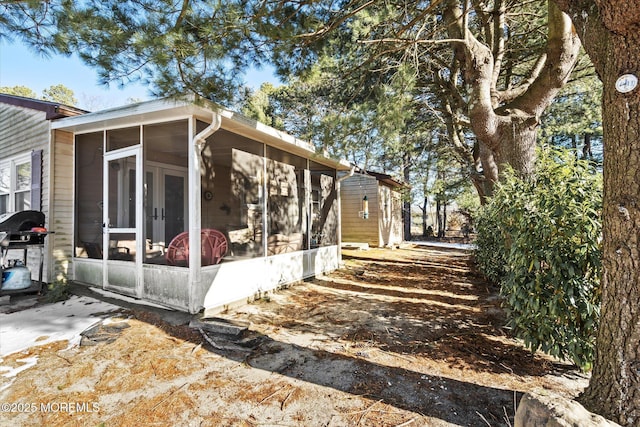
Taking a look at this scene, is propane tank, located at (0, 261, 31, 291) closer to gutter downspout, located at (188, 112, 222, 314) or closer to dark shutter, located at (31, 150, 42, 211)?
dark shutter, located at (31, 150, 42, 211)

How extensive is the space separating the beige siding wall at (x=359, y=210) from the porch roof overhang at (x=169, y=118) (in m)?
8.14

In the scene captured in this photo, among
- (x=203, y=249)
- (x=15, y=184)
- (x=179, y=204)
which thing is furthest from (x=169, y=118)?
(x=15, y=184)

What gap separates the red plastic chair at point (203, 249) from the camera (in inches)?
163

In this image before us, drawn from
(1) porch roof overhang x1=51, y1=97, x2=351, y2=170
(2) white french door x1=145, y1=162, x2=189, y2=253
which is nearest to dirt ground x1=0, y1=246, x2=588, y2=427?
(2) white french door x1=145, y1=162, x2=189, y2=253

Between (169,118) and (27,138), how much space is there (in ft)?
12.4

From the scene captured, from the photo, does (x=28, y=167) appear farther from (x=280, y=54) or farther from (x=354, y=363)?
(x=354, y=363)

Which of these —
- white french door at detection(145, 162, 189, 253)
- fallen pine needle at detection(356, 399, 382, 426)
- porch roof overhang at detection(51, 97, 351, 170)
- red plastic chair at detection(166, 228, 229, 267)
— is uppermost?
porch roof overhang at detection(51, 97, 351, 170)

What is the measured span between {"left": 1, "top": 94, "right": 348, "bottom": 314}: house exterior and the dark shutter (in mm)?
160

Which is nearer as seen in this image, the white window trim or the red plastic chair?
the red plastic chair

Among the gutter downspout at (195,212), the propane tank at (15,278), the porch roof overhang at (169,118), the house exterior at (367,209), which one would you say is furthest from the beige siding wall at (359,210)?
the propane tank at (15,278)

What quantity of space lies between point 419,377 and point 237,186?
12.7 feet

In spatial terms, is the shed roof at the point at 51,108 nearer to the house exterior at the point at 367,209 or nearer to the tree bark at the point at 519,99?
the tree bark at the point at 519,99

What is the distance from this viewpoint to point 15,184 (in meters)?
6.15

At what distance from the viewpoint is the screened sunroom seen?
4086mm
